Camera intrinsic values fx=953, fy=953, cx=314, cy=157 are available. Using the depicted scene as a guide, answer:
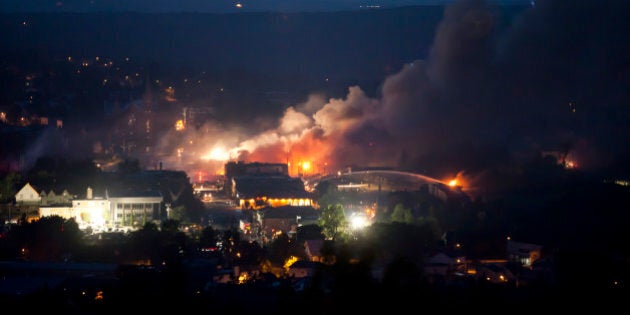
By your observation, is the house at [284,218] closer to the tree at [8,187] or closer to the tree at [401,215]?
the tree at [401,215]

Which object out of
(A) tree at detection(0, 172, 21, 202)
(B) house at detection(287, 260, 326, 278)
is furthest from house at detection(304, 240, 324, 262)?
(A) tree at detection(0, 172, 21, 202)

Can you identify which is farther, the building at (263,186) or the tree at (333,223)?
the building at (263,186)

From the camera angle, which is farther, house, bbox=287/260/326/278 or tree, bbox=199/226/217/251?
tree, bbox=199/226/217/251

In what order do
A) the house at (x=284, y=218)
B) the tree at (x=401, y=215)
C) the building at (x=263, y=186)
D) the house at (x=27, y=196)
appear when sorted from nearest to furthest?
the tree at (x=401, y=215), the house at (x=284, y=218), the house at (x=27, y=196), the building at (x=263, y=186)

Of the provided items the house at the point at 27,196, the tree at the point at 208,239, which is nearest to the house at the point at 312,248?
the tree at the point at 208,239

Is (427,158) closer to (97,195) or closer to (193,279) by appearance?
(97,195)

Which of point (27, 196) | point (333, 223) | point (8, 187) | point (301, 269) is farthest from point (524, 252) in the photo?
point (8, 187)

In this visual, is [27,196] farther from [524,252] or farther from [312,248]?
[524,252]

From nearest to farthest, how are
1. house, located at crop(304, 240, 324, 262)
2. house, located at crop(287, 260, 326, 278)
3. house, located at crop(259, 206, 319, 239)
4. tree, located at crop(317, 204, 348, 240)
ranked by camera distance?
house, located at crop(287, 260, 326, 278)
house, located at crop(304, 240, 324, 262)
tree, located at crop(317, 204, 348, 240)
house, located at crop(259, 206, 319, 239)

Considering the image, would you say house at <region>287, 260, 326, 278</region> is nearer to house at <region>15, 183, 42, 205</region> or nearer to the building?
the building
